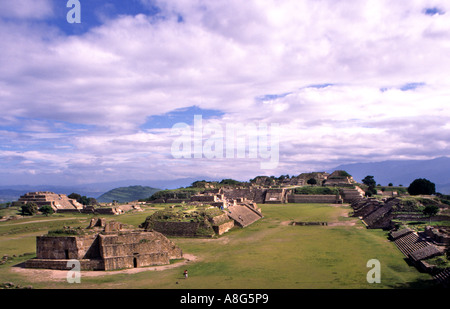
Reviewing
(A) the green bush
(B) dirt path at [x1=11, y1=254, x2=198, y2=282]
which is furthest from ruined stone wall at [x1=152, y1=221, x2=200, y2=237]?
(A) the green bush

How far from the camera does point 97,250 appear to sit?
2330 centimetres

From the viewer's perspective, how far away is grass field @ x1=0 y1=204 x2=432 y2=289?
18203 mm

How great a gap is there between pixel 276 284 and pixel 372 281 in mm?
5375

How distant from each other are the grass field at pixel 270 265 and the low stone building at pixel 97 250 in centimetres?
132

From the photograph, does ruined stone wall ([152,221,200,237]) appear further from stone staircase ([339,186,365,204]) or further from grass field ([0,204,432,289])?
stone staircase ([339,186,365,204])

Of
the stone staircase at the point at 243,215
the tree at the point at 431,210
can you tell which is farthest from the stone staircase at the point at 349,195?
the tree at the point at 431,210

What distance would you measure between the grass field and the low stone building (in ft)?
4.34

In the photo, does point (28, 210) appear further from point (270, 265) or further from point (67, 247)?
point (270, 265)

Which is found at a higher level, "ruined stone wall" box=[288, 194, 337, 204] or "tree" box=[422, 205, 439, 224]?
"tree" box=[422, 205, 439, 224]

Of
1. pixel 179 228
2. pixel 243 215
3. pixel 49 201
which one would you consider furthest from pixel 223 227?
pixel 49 201

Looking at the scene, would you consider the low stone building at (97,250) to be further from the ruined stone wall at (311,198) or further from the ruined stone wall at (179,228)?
the ruined stone wall at (311,198)

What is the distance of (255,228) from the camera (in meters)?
40.6
